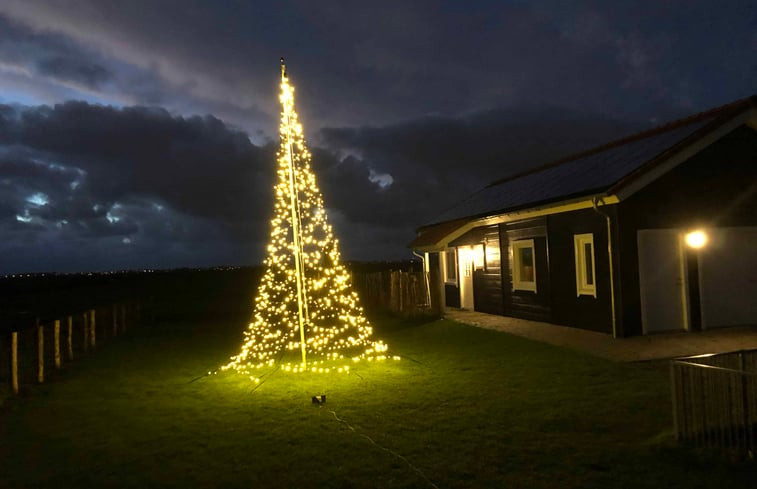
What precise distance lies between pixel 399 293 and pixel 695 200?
412 inches

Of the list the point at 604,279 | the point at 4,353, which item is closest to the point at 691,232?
the point at 604,279

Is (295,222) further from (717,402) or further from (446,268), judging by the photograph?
(446,268)

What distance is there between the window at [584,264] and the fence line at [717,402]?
284 inches

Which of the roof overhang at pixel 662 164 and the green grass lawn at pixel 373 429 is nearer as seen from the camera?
the green grass lawn at pixel 373 429

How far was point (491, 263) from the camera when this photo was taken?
17.3m

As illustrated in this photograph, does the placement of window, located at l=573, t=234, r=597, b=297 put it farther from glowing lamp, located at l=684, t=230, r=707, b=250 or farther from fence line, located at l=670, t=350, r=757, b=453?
fence line, located at l=670, t=350, r=757, b=453

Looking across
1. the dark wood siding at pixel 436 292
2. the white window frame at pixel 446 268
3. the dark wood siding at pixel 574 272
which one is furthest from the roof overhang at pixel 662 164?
the white window frame at pixel 446 268

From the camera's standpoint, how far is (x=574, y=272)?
1320 centimetres

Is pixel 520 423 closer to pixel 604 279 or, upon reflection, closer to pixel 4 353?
pixel 604 279

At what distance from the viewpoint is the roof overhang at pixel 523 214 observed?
1169 cm

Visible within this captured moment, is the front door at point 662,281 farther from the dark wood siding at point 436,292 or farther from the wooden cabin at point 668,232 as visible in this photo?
the dark wood siding at point 436,292

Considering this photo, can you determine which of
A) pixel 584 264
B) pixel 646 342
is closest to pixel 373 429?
pixel 646 342

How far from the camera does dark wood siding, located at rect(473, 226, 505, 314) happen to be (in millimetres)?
16906

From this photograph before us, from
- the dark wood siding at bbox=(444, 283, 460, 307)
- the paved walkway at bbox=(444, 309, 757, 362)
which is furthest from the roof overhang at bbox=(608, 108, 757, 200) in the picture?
the dark wood siding at bbox=(444, 283, 460, 307)
